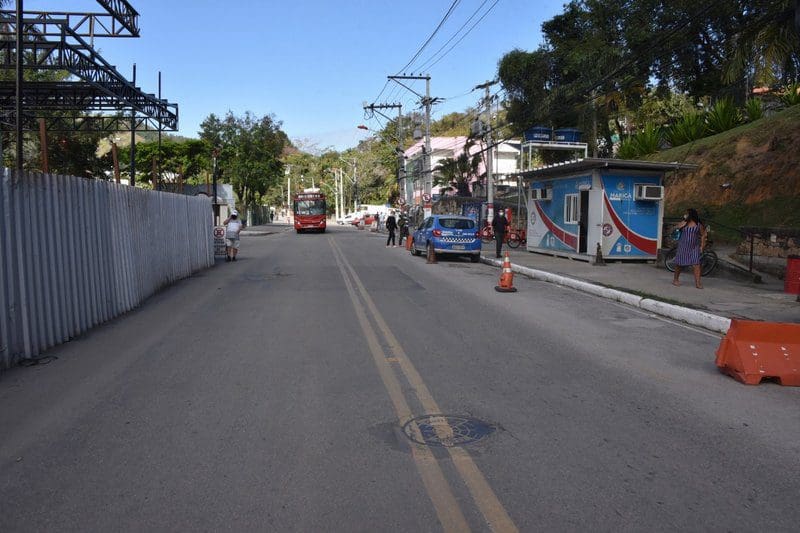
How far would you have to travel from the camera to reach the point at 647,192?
64.0 ft

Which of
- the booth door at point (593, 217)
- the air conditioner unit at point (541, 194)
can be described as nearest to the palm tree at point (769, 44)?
the booth door at point (593, 217)

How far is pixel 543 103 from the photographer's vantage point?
3431 cm

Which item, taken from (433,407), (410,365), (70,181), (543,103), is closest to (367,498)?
(433,407)

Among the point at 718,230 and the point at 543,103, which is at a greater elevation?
the point at 543,103

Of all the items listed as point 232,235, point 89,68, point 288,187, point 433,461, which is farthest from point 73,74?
point 288,187

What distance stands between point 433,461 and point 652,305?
28.3 ft

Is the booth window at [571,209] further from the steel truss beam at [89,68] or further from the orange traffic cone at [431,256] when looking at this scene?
the steel truss beam at [89,68]

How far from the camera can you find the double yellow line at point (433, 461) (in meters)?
3.73

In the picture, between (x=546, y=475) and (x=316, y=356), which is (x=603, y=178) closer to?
(x=316, y=356)

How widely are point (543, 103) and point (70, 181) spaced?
28848 mm

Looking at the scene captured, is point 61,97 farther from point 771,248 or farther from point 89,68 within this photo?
point 771,248

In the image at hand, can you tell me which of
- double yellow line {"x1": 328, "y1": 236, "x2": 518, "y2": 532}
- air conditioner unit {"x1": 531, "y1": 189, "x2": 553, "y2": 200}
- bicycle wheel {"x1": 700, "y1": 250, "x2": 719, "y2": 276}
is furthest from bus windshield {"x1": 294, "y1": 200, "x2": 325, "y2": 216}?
double yellow line {"x1": 328, "y1": 236, "x2": 518, "y2": 532}

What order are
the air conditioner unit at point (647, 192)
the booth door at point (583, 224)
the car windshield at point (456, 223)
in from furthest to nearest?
the car windshield at point (456, 223) < the booth door at point (583, 224) < the air conditioner unit at point (647, 192)

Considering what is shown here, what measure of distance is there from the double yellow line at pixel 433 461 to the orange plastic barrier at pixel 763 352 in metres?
3.35
